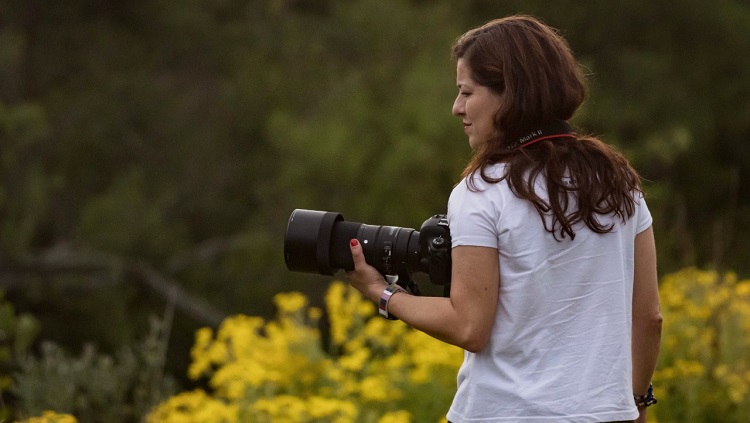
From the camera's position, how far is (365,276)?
2160mm

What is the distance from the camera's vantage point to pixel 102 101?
12.8 metres

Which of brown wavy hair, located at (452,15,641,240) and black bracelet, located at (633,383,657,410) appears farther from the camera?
black bracelet, located at (633,383,657,410)

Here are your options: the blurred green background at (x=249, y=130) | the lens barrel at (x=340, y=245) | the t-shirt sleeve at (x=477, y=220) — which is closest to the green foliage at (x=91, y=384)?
the lens barrel at (x=340, y=245)

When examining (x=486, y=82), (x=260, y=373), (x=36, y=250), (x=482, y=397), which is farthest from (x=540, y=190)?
(x=36, y=250)

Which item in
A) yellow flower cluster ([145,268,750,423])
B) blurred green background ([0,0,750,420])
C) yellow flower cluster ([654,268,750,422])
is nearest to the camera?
yellow flower cluster ([145,268,750,423])

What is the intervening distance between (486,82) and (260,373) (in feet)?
7.00

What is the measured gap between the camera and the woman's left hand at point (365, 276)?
214 cm

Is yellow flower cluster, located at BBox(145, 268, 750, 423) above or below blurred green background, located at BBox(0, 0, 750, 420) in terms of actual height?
below

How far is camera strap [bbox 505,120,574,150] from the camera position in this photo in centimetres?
196

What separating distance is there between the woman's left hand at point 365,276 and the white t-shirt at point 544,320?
25 cm

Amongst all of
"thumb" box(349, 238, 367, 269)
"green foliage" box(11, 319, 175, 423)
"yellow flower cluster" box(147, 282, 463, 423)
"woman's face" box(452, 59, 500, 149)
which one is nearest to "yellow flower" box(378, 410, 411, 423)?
"yellow flower cluster" box(147, 282, 463, 423)

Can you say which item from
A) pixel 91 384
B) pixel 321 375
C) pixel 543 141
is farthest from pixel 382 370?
pixel 543 141

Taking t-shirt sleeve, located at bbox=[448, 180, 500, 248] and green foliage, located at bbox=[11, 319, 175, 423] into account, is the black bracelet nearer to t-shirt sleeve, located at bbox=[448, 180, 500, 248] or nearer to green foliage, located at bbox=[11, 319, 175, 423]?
t-shirt sleeve, located at bbox=[448, 180, 500, 248]

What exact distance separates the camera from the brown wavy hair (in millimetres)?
184
